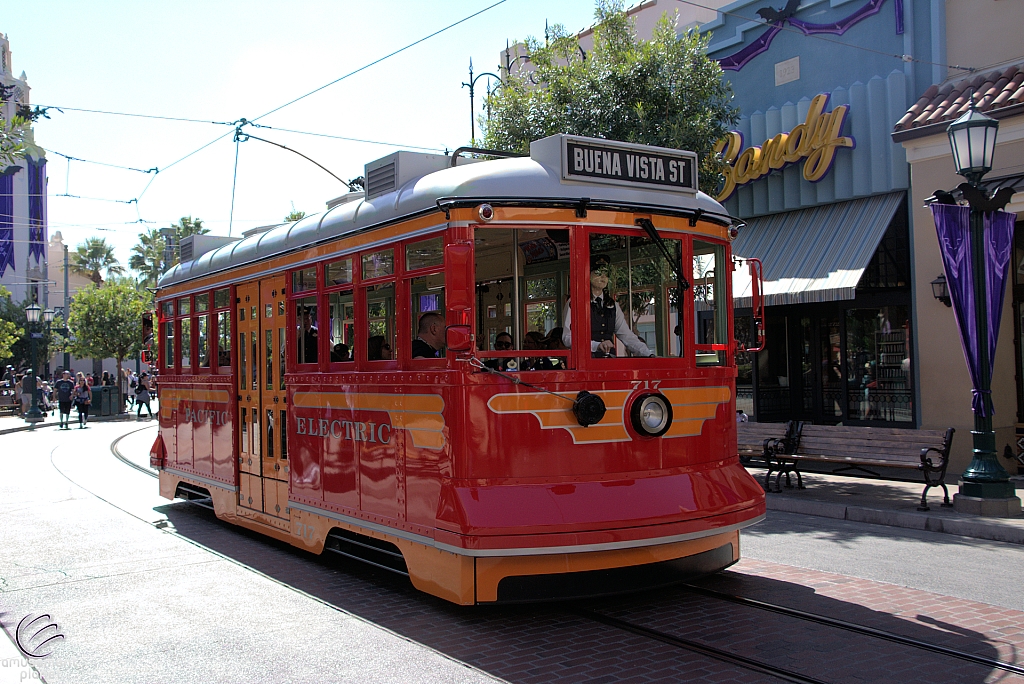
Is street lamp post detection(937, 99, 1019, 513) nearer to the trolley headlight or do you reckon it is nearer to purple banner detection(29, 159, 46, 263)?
the trolley headlight

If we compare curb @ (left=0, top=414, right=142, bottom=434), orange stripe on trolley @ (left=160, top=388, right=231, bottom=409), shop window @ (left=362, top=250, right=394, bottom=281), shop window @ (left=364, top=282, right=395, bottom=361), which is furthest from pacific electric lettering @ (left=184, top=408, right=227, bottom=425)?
curb @ (left=0, top=414, right=142, bottom=434)

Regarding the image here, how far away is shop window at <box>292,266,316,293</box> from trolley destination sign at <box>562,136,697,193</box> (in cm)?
267

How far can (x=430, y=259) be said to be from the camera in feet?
20.3

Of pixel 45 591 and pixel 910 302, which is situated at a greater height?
pixel 910 302

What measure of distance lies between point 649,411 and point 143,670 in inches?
137

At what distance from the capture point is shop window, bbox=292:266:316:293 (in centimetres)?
765

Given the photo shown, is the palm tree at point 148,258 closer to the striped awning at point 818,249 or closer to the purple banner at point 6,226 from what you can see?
the purple banner at point 6,226

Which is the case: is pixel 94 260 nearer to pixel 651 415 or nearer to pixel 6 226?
pixel 6 226

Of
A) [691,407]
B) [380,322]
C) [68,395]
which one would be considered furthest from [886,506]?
[68,395]

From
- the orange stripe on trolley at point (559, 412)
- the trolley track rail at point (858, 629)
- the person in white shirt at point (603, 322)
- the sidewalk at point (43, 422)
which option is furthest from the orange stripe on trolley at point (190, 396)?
the sidewalk at point (43, 422)

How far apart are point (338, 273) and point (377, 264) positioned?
67 centimetres

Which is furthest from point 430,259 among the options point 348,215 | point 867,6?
point 867,6

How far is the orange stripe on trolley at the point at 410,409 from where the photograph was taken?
5.95m

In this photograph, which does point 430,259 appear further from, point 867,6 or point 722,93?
point 867,6
